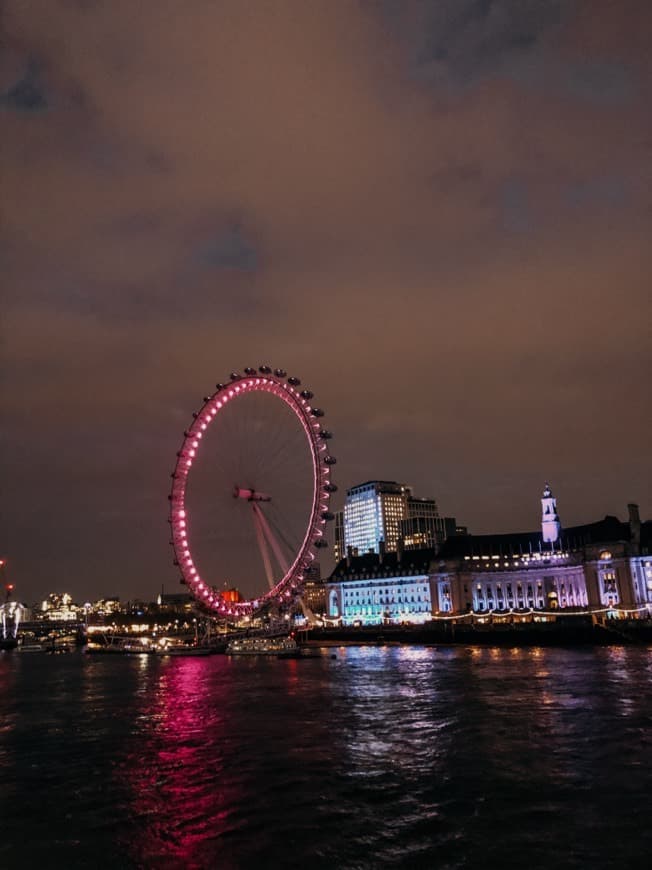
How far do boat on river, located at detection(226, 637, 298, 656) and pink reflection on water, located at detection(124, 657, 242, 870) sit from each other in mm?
58893

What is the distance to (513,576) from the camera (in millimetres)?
154000

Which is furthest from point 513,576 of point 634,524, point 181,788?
point 181,788

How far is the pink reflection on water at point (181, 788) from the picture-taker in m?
18.2

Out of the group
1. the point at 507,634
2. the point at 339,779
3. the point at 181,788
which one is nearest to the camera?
the point at 181,788

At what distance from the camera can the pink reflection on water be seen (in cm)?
1819

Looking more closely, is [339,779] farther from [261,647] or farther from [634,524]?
[634,524]

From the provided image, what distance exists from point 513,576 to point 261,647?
67.8 m

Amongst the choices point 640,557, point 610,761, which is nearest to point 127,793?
point 610,761

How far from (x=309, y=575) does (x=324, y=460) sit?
15.8 metres

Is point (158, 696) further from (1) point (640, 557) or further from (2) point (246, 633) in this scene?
(1) point (640, 557)

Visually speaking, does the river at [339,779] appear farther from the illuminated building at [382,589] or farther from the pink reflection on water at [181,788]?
the illuminated building at [382,589]

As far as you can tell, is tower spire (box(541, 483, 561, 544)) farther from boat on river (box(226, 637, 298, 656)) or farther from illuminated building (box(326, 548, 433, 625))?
boat on river (box(226, 637, 298, 656))

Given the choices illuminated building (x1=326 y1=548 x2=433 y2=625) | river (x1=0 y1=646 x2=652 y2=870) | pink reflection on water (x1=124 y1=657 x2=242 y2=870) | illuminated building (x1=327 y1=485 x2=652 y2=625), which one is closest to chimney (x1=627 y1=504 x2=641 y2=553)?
illuminated building (x1=327 y1=485 x2=652 y2=625)

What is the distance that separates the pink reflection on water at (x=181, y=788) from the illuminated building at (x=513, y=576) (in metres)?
106
